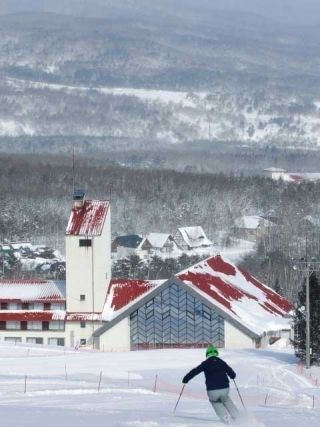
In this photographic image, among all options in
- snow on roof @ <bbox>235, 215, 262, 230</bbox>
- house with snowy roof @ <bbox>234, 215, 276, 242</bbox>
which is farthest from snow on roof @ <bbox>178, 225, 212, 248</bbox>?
snow on roof @ <bbox>235, 215, 262, 230</bbox>

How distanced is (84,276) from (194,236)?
48051mm

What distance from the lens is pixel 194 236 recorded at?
84812 mm

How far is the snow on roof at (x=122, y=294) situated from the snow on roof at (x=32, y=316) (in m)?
1.24

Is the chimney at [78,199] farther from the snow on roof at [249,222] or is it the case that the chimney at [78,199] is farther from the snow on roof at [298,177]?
the snow on roof at [298,177]

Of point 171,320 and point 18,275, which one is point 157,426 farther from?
point 18,275

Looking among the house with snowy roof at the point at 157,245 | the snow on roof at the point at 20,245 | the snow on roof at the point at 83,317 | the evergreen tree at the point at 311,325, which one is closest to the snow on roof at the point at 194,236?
the house with snowy roof at the point at 157,245

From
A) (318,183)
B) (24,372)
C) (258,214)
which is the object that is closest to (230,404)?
(24,372)

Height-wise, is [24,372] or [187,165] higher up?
[24,372]

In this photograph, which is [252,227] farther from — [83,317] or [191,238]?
[83,317]

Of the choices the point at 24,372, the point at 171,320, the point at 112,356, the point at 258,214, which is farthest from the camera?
the point at 258,214

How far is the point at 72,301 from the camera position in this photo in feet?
121

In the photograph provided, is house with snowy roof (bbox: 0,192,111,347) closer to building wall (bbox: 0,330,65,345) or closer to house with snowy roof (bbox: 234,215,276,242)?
building wall (bbox: 0,330,65,345)

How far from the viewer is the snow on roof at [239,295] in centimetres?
3628

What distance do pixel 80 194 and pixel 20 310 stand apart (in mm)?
3530
